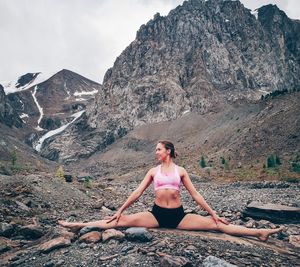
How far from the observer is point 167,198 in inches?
403

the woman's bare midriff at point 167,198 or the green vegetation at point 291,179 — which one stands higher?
the woman's bare midriff at point 167,198

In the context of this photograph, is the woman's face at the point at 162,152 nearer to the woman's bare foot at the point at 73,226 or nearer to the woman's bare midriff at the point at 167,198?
the woman's bare midriff at the point at 167,198

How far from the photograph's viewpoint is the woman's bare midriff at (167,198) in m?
10.2

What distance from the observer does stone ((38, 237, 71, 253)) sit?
34.3 feet

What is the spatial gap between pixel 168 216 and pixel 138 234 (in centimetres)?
98

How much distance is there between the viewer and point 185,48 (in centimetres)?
18550

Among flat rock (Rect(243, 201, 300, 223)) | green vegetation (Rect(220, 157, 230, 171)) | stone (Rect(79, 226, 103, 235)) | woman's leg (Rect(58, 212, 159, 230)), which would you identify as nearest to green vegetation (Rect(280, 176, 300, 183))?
green vegetation (Rect(220, 157, 230, 171))

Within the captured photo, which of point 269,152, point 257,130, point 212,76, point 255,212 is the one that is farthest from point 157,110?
point 255,212

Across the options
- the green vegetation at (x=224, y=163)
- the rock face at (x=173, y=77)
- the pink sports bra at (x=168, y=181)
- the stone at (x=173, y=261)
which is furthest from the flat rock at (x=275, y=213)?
the rock face at (x=173, y=77)

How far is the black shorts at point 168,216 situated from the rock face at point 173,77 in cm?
15314

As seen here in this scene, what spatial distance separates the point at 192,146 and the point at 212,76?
76.2m

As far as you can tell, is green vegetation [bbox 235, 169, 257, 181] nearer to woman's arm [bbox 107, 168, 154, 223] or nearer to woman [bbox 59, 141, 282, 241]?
woman [bbox 59, 141, 282, 241]

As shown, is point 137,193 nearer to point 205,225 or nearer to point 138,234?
point 138,234

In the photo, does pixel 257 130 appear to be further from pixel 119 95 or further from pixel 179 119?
pixel 119 95
